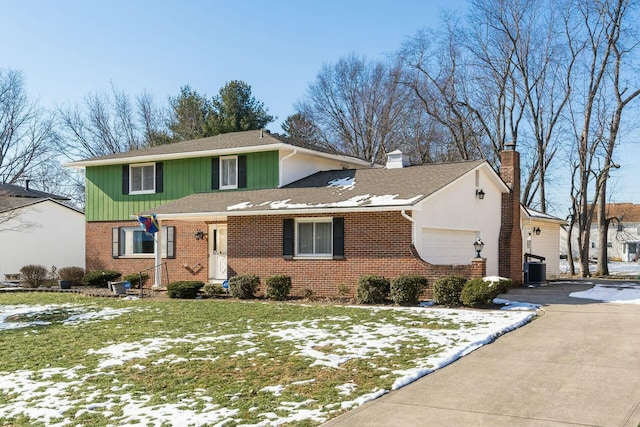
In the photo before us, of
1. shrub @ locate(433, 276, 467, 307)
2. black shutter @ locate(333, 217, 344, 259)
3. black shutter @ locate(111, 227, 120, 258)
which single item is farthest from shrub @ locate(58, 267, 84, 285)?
shrub @ locate(433, 276, 467, 307)

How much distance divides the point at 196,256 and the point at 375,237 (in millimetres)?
7606

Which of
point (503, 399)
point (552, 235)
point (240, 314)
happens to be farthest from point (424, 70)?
point (503, 399)

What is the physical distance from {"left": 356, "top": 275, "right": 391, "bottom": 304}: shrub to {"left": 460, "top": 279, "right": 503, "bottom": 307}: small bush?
85.5 inches

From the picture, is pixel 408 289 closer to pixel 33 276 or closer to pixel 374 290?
pixel 374 290

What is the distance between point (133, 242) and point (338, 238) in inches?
383

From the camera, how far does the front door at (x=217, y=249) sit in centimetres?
2192

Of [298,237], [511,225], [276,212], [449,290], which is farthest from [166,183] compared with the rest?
[449,290]

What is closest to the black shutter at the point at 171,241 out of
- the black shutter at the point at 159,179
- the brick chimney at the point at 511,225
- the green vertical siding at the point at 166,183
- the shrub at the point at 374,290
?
the green vertical siding at the point at 166,183

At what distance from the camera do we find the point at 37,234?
29.5 meters

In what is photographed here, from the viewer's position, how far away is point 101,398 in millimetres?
7430

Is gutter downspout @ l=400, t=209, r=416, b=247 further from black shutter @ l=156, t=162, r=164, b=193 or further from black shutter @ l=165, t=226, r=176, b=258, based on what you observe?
black shutter @ l=156, t=162, r=164, b=193

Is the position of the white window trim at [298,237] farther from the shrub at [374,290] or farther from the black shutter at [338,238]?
the shrub at [374,290]

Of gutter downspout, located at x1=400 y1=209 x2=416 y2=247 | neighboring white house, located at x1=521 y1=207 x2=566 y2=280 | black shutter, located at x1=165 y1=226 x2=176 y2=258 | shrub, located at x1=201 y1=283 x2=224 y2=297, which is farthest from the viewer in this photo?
neighboring white house, located at x1=521 y1=207 x2=566 y2=280

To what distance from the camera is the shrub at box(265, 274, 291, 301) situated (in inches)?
696
